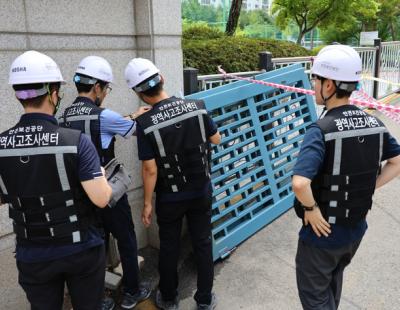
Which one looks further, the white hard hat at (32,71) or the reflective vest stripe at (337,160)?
the reflective vest stripe at (337,160)

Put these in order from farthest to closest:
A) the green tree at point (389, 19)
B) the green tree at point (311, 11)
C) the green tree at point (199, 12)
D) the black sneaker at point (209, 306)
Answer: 1. the green tree at point (199, 12)
2. the green tree at point (389, 19)
3. the green tree at point (311, 11)
4. the black sneaker at point (209, 306)

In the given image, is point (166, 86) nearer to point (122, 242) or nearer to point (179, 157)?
point (179, 157)

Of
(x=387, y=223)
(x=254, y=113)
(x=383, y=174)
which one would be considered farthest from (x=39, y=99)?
(x=387, y=223)

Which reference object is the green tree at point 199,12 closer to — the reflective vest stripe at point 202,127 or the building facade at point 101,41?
the building facade at point 101,41

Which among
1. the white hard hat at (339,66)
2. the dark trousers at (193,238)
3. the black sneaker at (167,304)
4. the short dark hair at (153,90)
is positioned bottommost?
the black sneaker at (167,304)

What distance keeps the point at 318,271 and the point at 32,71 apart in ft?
6.36

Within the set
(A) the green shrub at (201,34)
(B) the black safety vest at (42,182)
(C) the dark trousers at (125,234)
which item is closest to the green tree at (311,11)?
(A) the green shrub at (201,34)

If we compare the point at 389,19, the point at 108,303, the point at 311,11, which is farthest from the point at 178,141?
the point at 389,19

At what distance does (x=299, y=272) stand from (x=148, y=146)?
132cm

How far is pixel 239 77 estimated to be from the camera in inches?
183

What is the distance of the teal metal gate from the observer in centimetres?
393

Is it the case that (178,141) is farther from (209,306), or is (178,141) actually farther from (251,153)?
(251,153)

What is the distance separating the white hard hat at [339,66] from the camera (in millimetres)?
2182

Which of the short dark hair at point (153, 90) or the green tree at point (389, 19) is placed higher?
the green tree at point (389, 19)
